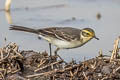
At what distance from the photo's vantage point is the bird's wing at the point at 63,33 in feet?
37.2

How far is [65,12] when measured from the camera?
52.6 feet

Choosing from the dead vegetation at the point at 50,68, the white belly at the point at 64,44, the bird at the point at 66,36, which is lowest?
the dead vegetation at the point at 50,68

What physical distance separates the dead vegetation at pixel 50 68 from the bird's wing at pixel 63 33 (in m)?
1.17

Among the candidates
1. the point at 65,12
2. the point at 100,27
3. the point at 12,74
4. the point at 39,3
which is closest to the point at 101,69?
the point at 12,74

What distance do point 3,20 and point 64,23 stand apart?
1.65 metres

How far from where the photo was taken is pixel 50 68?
9.87 metres

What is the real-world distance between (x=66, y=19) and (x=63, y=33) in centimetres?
374

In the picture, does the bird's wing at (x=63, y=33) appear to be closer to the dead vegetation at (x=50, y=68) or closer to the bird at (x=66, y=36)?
the bird at (x=66, y=36)

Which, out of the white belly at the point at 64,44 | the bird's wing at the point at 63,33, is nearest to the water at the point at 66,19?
the white belly at the point at 64,44

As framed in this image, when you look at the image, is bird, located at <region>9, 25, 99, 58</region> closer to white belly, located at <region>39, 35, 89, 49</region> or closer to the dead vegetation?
white belly, located at <region>39, 35, 89, 49</region>

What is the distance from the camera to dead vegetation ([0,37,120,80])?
9.33 meters

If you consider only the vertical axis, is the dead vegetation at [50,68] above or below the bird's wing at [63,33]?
below

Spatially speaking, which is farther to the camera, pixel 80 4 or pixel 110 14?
pixel 80 4

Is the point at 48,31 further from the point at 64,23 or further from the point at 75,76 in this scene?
the point at 64,23
